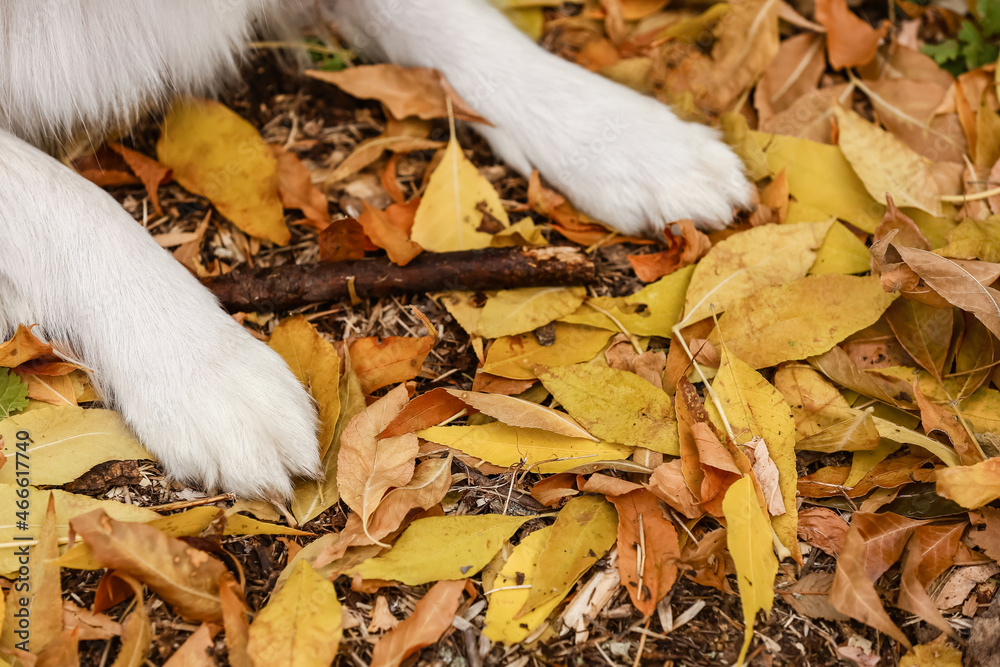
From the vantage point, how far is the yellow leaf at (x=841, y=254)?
5.53 ft

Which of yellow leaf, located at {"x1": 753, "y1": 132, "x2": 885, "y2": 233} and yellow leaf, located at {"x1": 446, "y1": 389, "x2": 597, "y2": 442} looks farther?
yellow leaf, located at {"x1": 753, "y1": 132, "x2": 885, "y2": 233}

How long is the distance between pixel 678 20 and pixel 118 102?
1.72 m

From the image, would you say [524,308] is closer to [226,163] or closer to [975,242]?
[226,163]

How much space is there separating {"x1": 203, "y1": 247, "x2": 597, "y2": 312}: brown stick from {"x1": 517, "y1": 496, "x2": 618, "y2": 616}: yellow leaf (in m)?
0.54

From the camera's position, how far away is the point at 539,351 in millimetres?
1621

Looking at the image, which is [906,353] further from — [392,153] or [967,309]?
[392,153]

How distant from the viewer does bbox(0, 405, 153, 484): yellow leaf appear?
141cm

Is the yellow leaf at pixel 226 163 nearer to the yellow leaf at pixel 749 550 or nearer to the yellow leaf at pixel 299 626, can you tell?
the yellow leaf at pixel 299 626

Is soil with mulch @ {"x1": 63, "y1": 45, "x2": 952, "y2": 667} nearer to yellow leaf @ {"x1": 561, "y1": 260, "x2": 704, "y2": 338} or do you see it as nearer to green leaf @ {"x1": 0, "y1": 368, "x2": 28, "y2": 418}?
yellow leaf @ {"x1": 561, "y1": 260, "x2": 704, "y2": 338}

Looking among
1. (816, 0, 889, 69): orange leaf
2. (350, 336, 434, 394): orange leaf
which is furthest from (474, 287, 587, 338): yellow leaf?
(816, 0, 889, 69): orange leaf

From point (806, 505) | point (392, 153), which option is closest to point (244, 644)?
point (806, 505)

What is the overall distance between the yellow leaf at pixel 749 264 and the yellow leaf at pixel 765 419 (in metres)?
0.16

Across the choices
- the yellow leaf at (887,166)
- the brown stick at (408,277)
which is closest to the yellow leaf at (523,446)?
A: the brown stick at (408,277)

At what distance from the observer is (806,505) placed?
4.76 ft
